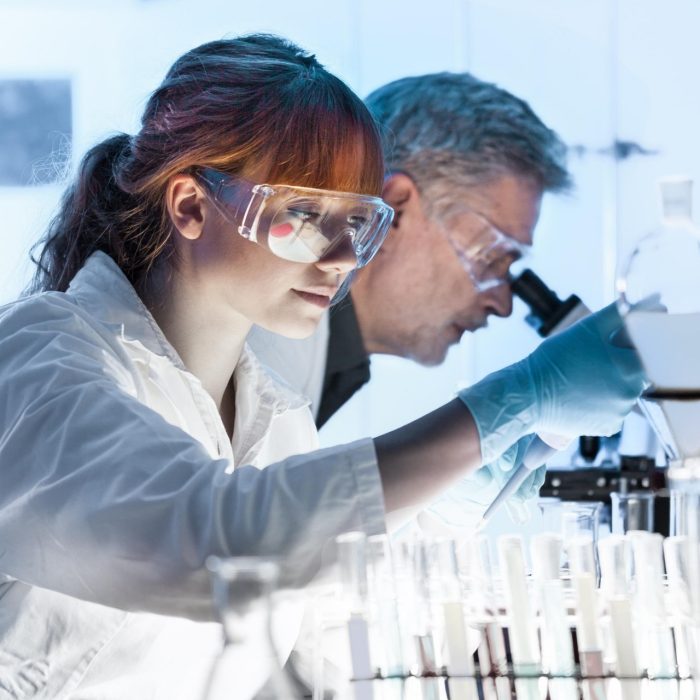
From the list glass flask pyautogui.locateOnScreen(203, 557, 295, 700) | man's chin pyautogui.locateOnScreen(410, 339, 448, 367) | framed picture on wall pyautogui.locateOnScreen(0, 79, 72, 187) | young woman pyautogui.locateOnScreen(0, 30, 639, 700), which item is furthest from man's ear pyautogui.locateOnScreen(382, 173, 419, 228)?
glass flask pyautogui.locateOnScreen(203, 557, 295, 700)

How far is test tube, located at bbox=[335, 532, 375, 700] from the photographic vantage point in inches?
44.0

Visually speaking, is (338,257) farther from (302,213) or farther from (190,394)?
(190,394)

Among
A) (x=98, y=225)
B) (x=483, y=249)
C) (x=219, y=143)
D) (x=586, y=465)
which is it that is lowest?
(x=586, y=465)

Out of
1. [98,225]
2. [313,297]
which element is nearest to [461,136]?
[98,225]

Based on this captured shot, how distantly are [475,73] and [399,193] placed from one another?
0.48m

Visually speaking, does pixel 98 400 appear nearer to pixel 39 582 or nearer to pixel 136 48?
pixel 39 582

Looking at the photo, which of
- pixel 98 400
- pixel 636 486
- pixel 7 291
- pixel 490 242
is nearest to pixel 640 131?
pixel 490 242

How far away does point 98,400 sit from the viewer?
1396 millimetres

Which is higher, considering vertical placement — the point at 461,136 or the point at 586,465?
the point at 461,136

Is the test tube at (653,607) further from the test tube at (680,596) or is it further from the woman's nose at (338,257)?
the woman's nose at (338,257)

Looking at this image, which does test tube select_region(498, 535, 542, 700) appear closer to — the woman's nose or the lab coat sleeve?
the lab coat sleeve

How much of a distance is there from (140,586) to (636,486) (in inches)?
84.2

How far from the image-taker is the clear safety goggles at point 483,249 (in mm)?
3957

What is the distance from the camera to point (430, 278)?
4.01 metres
